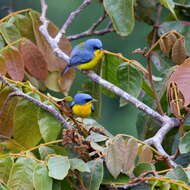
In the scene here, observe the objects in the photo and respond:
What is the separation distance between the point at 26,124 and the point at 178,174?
0.60 m

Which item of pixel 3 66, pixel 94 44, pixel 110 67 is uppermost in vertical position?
pixel 3 66

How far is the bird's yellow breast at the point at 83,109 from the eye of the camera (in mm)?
2342

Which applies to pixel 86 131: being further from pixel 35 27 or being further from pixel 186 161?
pixel 35 27

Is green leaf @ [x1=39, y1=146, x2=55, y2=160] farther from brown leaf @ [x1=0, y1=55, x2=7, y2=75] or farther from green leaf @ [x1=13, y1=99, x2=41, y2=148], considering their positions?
brown leaf @ [x1=0, y1=55, x2=7, y2=75]

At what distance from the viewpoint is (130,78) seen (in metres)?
2.03

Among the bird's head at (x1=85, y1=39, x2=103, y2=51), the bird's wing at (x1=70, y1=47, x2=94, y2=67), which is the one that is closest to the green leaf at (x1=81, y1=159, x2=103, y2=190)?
the bird's wing at (x1=70, y1=47, x2=94, y2=67)

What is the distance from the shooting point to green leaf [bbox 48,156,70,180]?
4.71ft

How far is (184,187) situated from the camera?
138 cm

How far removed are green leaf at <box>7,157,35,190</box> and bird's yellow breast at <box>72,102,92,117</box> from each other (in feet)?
2.64

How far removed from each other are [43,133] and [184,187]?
1.67 ft

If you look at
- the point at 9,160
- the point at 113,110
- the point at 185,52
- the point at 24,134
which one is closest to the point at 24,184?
the point at 9,160

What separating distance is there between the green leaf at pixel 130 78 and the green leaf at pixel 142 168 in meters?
0.50

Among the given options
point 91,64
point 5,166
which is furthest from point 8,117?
point 91,64

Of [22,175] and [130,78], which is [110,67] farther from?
[22,175]
